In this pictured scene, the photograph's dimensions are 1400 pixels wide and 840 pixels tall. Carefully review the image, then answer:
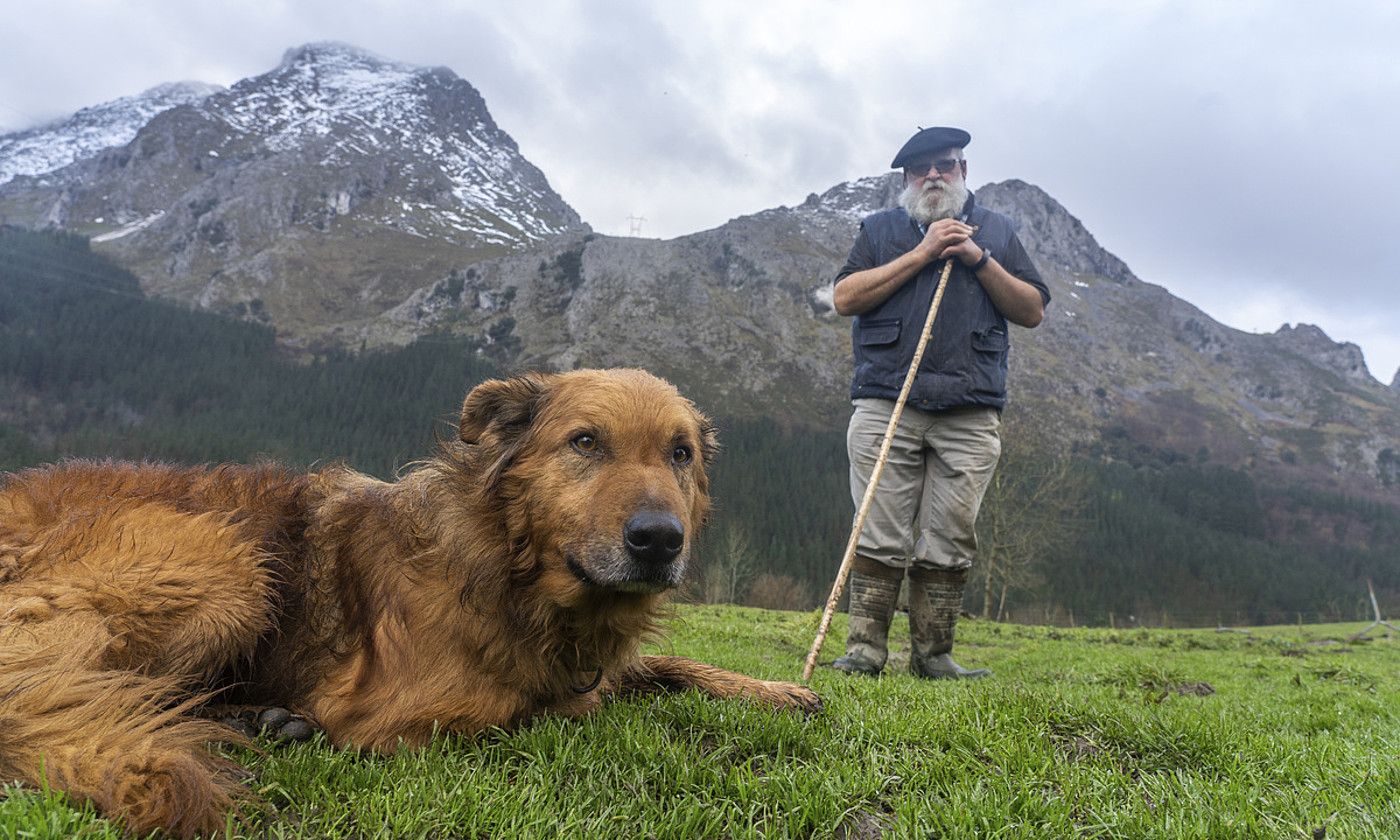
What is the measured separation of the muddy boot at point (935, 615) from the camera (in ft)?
20.8

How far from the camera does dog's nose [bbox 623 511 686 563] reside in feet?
9.17

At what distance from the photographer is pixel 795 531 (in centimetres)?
8350

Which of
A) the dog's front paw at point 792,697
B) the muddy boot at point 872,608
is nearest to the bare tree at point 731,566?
the muddy boot at point 872,608

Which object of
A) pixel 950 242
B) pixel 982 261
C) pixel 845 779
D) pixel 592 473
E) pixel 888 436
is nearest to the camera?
pixel 845 779

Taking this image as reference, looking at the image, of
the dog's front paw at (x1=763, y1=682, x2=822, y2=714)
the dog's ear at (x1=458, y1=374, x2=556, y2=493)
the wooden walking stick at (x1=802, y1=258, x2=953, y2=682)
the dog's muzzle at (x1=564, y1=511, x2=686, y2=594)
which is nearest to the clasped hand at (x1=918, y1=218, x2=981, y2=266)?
the wooden walking stick at (x1=802, y1=258, x2=953, y2=682)

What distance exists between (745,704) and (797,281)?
18491cm

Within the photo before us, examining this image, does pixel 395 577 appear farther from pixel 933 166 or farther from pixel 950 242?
pixel 933 166

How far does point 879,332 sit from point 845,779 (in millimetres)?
4689

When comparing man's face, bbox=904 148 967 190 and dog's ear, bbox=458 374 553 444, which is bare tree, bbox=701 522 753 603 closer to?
man's face, bbox=904 148 967 190

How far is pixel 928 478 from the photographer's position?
21.6 ft

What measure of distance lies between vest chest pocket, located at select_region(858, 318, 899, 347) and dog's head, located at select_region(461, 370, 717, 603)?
322 centimetres

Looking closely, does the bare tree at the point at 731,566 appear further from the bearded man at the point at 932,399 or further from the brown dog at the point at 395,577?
the brown dog at the point at 395,577

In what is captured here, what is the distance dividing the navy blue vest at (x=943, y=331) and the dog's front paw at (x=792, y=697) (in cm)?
336

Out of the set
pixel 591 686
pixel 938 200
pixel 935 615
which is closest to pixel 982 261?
pixel 938 200
